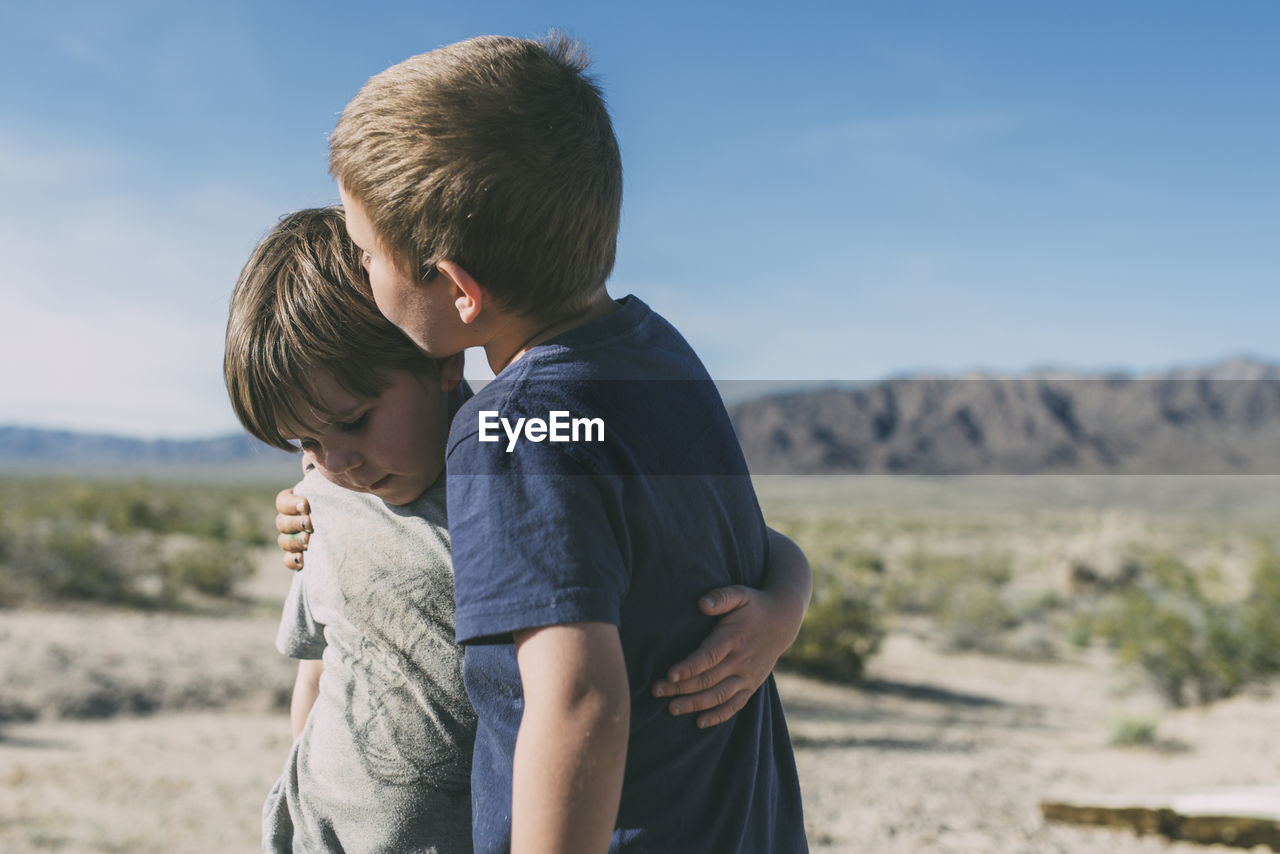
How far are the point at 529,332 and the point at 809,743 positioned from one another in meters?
8.69

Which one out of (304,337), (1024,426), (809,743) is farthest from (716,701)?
(1024,426)

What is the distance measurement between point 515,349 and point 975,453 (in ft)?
381

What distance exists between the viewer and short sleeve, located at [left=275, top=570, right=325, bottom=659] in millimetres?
1782

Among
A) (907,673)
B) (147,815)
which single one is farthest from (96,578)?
(907,673)

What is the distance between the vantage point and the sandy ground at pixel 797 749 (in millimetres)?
6531

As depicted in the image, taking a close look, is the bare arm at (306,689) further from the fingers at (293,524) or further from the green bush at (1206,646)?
the green bush at (1206,646)

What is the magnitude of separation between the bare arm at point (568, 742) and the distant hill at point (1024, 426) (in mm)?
91985

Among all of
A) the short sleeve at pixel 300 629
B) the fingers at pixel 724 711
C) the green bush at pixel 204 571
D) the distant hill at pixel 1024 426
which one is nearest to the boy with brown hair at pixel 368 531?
the short sleeve at pixel 300 629

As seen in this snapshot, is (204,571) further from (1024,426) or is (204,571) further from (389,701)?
(1024,426)

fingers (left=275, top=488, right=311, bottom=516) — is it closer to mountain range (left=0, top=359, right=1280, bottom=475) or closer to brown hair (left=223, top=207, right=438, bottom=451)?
brown hair (left=223, top=207, right=438, bottom=451)

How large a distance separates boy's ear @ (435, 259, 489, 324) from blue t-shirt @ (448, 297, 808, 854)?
90mm

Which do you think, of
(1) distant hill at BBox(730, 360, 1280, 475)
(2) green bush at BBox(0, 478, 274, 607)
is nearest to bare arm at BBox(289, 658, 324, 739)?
(2) green bush at BBox(0, 478, 274, 607)

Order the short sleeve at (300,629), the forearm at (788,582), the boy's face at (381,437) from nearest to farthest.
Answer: the forearm at (788,582) → the boy's face at (381,437) → the short sleeve at (300,629)

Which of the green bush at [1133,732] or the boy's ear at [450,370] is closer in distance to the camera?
the boy's ear at [450,370]
